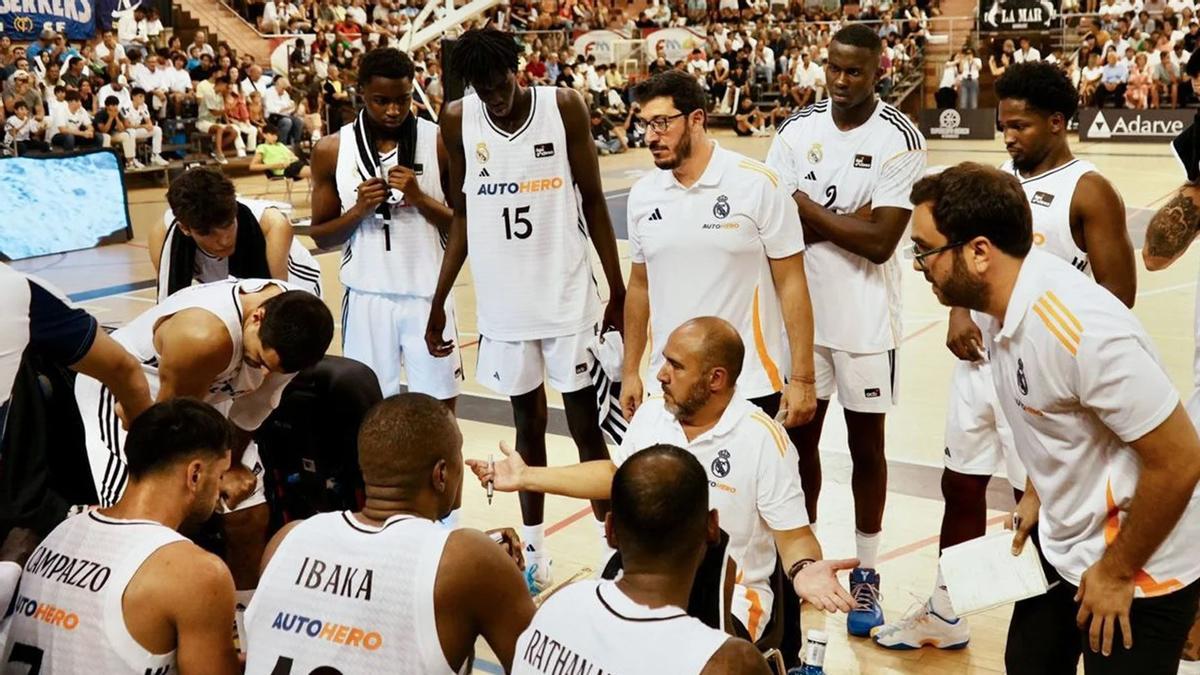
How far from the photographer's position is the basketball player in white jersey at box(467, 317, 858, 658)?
11.8 ft

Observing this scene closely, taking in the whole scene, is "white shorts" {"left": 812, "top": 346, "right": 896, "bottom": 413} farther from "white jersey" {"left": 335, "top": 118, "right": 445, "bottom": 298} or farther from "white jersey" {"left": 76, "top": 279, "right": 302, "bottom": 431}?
"white jersey" {"left": 76, "top": 279, "right": 302, "bottom": 431}

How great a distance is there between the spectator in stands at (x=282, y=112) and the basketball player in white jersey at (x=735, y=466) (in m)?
18.7

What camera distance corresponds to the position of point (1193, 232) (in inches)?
167

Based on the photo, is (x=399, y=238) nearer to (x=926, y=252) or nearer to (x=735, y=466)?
(x=735, y=466)

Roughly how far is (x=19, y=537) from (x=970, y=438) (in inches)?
128

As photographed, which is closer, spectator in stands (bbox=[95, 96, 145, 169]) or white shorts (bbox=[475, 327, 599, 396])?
white shorts (bbox=[475, 327, 599, 396])

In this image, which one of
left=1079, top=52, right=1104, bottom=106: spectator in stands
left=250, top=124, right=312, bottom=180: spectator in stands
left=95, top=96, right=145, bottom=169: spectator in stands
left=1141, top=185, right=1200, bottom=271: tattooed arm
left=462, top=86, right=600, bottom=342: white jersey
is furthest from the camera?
left=1079, top=52, right=1104, bottom=106: spectator in stands

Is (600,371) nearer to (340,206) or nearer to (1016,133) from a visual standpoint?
(340,206)

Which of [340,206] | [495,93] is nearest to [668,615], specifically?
[495,93]

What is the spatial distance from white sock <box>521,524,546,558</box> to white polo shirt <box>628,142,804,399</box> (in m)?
1.11

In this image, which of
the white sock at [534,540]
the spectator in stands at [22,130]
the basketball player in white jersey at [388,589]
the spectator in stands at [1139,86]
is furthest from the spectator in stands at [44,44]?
the basketball player in white jersey at [388,589]

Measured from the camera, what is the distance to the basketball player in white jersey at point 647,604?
237cm

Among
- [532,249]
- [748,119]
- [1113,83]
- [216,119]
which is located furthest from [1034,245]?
[748,119]

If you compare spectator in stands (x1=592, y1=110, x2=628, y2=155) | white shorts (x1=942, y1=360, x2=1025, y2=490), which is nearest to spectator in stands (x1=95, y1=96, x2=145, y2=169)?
spectator in stands (x1=592, y1=110, x2=628, y2=155)
